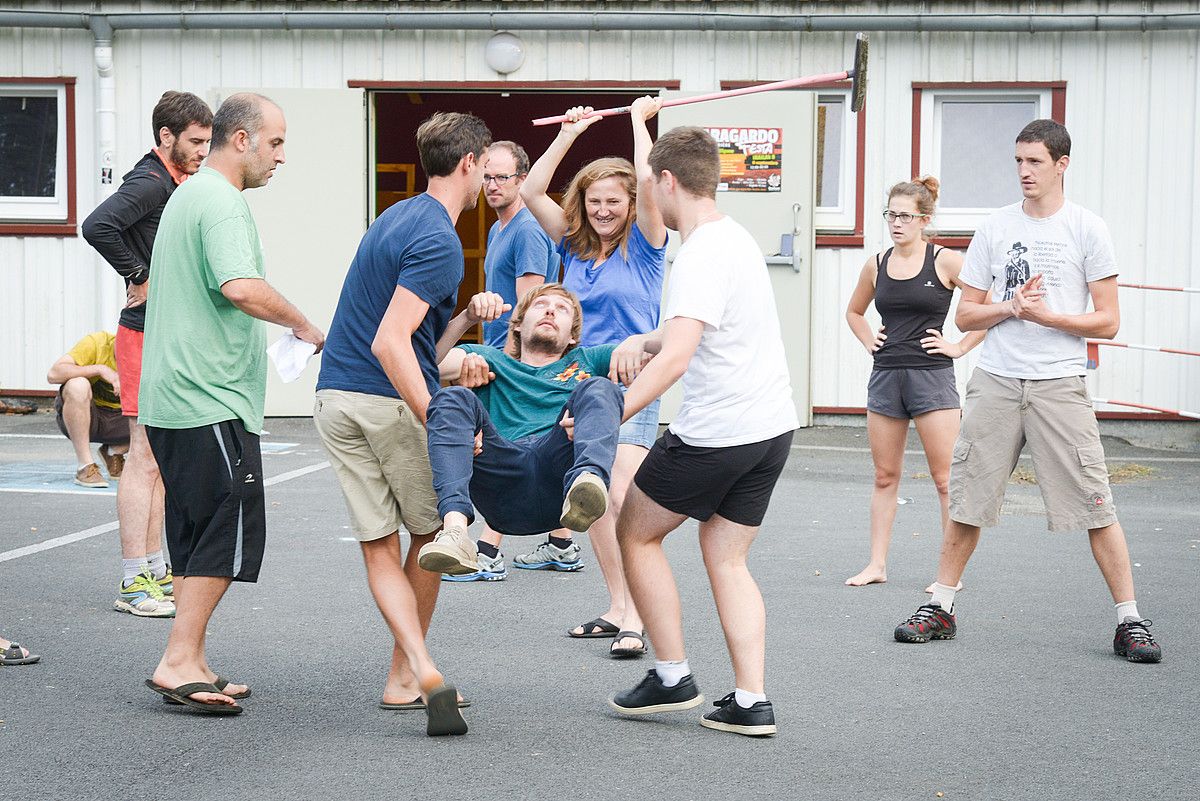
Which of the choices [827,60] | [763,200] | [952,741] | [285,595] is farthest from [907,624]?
[827,60]

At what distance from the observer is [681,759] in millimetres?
4355

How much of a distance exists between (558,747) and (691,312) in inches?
54.4

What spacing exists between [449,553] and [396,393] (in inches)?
24.8

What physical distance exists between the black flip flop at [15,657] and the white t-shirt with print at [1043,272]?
3.95 m

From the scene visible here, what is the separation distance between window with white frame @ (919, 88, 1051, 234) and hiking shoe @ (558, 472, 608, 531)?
1010 centimetres

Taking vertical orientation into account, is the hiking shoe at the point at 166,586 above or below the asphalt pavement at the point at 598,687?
above

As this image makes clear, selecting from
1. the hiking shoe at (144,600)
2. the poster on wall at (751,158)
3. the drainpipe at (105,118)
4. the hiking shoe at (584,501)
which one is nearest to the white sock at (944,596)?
the hiking shoe at (584,501)

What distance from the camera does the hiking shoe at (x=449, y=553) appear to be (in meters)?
4.28

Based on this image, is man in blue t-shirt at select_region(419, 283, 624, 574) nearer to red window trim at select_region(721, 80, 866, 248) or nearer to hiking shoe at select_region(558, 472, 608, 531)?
hiking shoe at select_region(558, 472, 608, 531)

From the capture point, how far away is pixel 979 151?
1384cm

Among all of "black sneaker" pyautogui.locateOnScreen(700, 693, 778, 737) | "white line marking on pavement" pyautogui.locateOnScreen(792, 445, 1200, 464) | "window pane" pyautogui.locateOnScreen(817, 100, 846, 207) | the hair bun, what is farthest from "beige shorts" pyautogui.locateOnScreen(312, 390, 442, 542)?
"window pane" pyautogui.locateOnScreen(817, 100, 846, 207)

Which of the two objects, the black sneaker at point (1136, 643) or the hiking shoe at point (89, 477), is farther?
the hiking shoe at point (89, 477)

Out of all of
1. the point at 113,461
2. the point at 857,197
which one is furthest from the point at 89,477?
the point at 857,197

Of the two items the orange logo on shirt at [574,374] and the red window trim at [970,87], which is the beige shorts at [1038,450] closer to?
the orange logo on shirt at [574,374]
